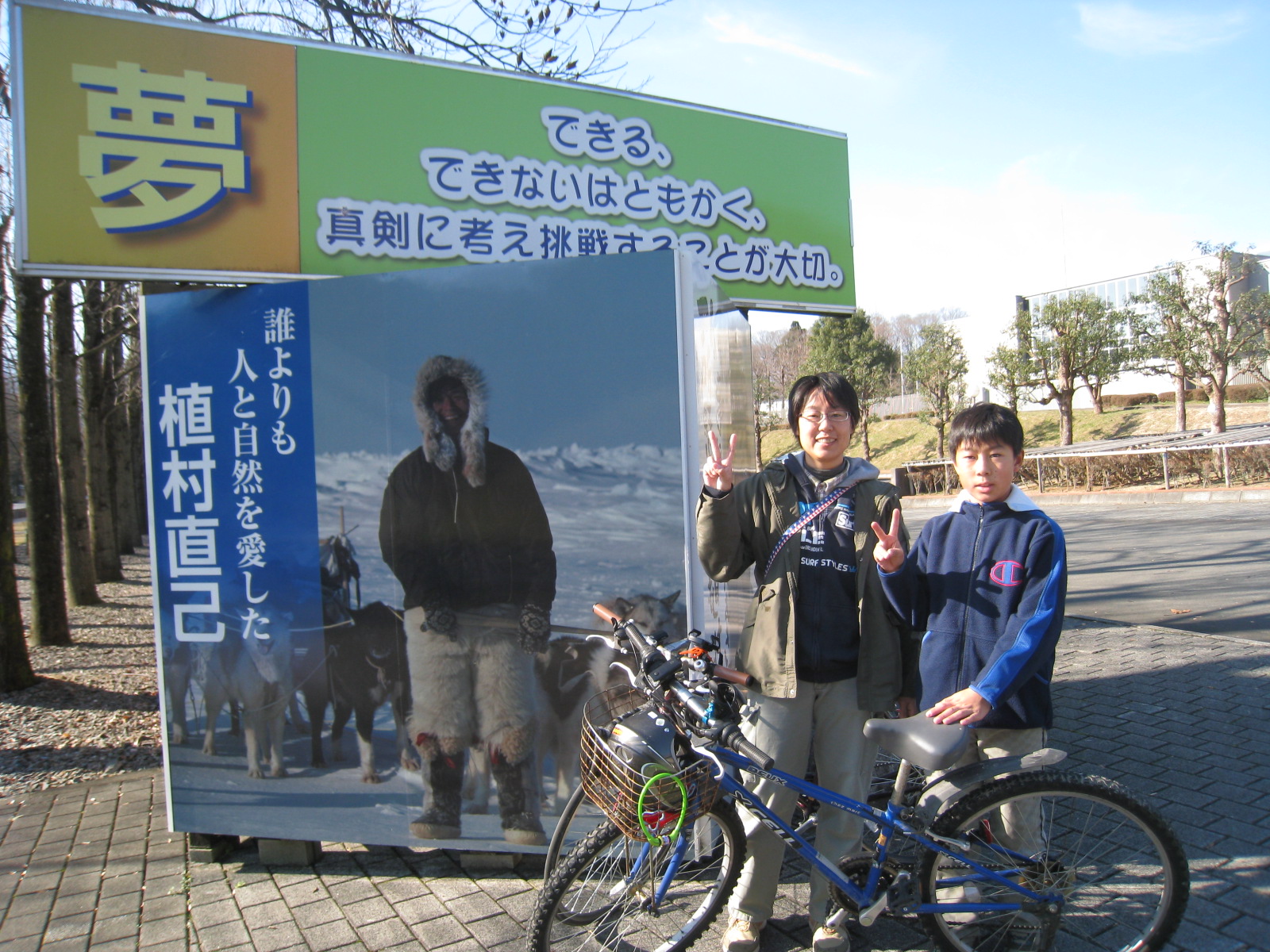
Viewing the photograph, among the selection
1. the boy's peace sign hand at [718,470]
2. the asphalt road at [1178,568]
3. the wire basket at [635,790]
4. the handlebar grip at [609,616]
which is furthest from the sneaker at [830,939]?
the asphalt road at [1178,568]

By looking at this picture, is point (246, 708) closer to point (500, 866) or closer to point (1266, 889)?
point (500, 866)

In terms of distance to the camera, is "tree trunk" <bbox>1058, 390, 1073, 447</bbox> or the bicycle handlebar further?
"tree trunk" <bbox>1058, 390, 1073, 447</bbox>

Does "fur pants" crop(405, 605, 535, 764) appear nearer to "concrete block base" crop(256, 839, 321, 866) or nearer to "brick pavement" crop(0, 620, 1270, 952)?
"brick pavement" crop(0, 620, 1270, 952)

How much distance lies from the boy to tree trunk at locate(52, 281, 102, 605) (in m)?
9.21

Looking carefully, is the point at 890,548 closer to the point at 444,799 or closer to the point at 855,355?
the point at 444,799

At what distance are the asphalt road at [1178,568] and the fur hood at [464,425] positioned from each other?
6.92 metres

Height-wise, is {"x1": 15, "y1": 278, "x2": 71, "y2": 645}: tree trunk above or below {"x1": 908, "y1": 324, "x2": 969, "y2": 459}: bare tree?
below

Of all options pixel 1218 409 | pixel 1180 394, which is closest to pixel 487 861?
pixel 1218 409

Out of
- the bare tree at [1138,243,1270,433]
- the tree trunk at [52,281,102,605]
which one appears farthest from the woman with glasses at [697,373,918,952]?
the bare tree at [1138,243,1270,433]

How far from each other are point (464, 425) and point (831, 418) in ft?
4.70

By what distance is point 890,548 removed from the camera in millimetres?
2574

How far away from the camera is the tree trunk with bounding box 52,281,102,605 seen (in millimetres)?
9141

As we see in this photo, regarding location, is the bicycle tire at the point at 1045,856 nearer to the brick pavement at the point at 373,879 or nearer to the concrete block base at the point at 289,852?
the brick pavement at the point at 373,879

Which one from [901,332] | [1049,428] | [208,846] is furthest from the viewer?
[901,332]
